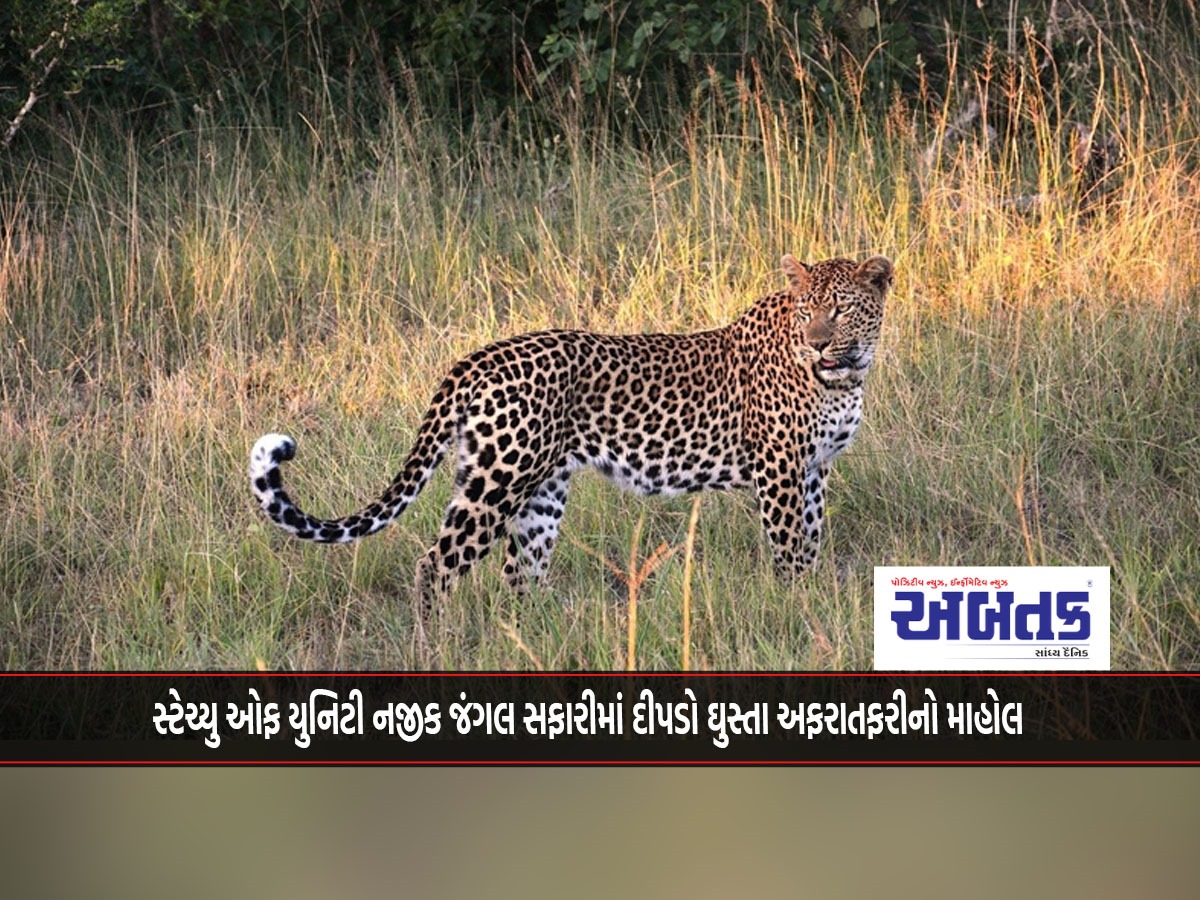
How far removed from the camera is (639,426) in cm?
→ 398

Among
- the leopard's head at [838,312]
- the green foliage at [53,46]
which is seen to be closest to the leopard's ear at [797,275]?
the leopard's head at [838,312]

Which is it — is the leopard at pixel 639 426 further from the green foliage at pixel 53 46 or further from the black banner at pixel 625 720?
the green foliage at pixel 53 46

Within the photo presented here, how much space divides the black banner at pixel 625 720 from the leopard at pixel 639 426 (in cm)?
34

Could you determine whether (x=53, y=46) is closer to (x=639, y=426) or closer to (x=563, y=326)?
(x=563, y=326)

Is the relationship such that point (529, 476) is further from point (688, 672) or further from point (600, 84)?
point (600, 84)

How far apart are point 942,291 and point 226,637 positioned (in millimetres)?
2186

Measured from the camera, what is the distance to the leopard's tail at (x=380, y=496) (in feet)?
12.3

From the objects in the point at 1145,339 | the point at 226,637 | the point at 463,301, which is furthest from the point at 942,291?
the point at 226,637

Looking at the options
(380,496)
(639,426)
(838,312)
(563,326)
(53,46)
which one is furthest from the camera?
(53,46)

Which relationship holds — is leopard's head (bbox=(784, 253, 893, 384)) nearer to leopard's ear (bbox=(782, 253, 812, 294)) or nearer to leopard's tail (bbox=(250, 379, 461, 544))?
leopard's ear (bbox=(782, 253, 812, 294))

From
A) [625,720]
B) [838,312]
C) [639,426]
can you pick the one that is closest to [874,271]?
[838,312]

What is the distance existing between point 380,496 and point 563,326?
92 centimetres

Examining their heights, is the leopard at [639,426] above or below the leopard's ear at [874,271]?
below

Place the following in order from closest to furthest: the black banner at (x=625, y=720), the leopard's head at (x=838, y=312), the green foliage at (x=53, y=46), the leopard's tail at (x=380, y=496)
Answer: the black banner at (x=625, y=720)
the leopard's tail at (x=380, y=496)
the leopard's head at (x=838, y=312)
the green foliage at (x=53, y=46)
